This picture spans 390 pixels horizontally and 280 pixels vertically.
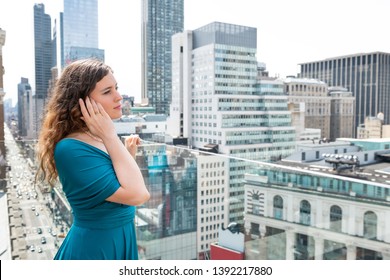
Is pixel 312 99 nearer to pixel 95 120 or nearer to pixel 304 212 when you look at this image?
pixel 304 212

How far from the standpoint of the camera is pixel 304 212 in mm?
1424

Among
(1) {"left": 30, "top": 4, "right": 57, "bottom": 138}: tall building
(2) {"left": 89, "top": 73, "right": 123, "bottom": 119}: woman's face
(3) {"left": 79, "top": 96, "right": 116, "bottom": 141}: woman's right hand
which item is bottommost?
(3) {"left": 79, "top": 96, "right": 116, "bottom": 141}: woman's right hand

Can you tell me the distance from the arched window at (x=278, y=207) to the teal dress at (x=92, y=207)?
103cm

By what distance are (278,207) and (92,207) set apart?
1.12 meters

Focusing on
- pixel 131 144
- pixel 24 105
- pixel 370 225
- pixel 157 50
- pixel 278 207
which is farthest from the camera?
pixel 157 50

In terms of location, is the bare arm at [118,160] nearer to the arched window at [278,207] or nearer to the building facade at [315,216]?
the building facade at [315,216]

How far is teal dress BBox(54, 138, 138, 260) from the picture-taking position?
1.56ft

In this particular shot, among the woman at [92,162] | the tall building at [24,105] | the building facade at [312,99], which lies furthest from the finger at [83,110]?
the building facade at [312,99]

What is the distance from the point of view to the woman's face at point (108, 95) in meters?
0.53

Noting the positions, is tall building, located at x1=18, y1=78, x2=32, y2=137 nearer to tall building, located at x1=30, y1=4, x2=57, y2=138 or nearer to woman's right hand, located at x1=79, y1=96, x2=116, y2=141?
tall building, located at x1=30, y1=4, x2=57, y2=138

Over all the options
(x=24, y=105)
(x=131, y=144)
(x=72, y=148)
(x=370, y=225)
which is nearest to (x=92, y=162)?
(x=72, y=148)

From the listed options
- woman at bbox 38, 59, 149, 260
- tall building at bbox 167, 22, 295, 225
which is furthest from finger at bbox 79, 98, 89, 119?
tall building at bbox 167, 22, 295, 225

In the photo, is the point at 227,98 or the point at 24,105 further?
the point at 227,98
